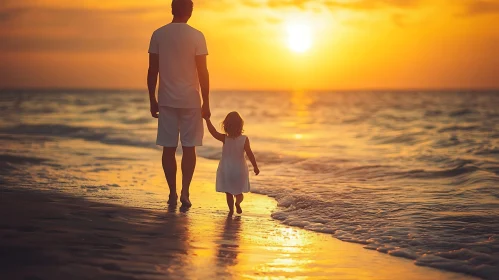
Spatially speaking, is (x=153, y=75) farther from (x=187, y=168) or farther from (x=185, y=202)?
(x=185, y=202)

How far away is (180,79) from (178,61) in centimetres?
19

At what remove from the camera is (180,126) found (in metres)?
7.21

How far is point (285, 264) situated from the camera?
4664mm

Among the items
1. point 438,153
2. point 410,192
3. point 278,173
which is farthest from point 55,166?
point 438,153

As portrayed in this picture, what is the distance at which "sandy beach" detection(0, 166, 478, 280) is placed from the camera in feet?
14.0

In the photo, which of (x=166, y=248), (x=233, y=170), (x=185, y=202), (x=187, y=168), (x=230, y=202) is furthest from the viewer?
(x=187, y=168)

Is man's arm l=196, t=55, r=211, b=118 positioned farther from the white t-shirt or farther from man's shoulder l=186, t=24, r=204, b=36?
man's shoulder l=186, t=24, r=204, b=36

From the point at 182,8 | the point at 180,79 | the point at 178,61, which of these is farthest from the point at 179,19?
the point at 180,79

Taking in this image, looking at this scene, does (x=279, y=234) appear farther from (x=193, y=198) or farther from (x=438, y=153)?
(x=438, y=153)

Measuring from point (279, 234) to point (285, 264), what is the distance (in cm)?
117

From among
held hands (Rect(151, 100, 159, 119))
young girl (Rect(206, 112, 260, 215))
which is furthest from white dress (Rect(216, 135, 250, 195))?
held hands (Rect(151, 100, 159, 119))

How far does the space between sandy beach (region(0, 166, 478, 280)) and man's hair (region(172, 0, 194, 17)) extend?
2.11 metres

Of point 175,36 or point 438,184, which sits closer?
point 175,36

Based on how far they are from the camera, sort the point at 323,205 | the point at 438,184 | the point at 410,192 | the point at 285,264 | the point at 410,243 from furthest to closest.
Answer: the point at 438,184 → the point at 410,192 → the point at 323,205 → the point at 410,243 → the point at 285,264
